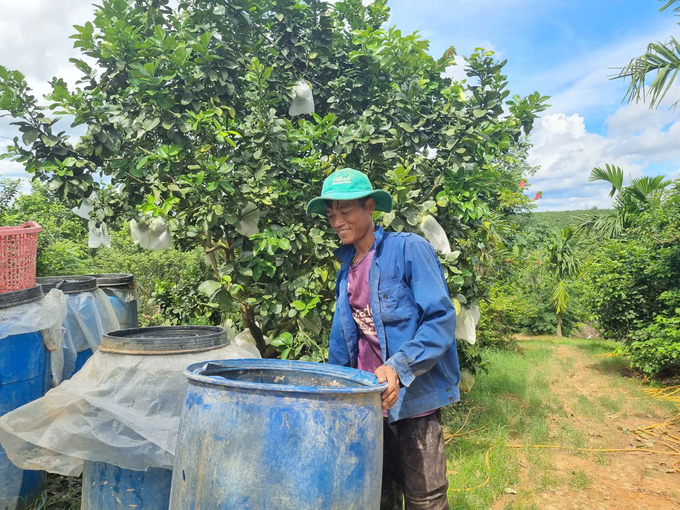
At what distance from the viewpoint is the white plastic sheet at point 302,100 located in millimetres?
3918

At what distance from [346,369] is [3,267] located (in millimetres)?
2005

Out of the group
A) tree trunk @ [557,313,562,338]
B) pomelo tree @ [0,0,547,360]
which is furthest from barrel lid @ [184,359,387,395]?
tree trunk @ [557,313,562,338]

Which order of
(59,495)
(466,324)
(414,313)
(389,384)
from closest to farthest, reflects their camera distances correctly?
(389,384) → (414,313) → (59,495) → (466,324)

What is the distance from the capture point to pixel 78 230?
36.7 ft

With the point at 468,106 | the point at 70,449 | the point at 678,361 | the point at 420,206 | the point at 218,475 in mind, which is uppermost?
the point at 468,106

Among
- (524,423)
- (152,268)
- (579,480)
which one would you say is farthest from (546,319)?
(579,480)

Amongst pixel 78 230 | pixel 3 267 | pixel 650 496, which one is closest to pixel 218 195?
pixel 3 267

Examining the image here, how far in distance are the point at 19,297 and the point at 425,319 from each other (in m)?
2.15

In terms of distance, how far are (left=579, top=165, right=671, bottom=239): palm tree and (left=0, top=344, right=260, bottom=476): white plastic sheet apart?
8.53m

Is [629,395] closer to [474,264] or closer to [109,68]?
[474,264]

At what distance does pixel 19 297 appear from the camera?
8.59ft

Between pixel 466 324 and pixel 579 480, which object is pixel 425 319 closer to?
pixel 466 324

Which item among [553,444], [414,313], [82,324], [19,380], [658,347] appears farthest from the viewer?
[658,347]

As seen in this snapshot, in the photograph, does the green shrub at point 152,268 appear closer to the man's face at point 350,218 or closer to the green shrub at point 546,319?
the man's face at point 350,218
